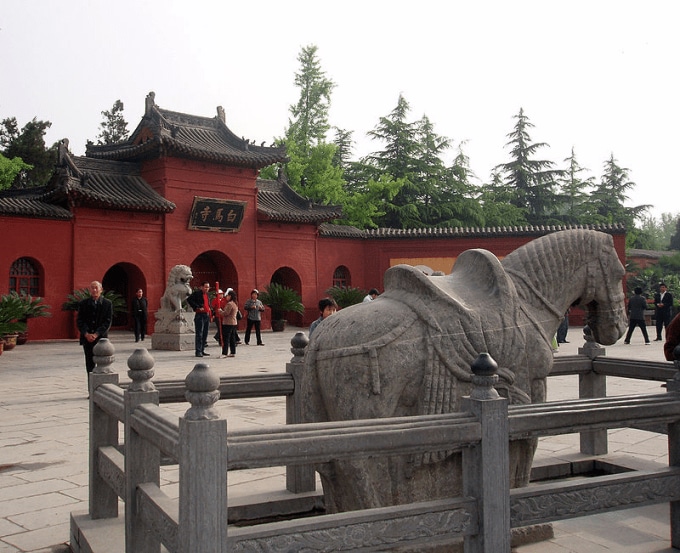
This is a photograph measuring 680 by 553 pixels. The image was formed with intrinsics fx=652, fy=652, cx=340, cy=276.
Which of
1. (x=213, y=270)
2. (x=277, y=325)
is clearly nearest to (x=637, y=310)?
(x=277, y=325)

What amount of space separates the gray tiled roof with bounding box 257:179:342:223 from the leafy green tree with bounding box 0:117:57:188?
51.1 feet

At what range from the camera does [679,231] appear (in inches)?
2035

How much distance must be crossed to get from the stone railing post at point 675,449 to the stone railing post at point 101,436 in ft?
9.27

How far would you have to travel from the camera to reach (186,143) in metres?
19.9

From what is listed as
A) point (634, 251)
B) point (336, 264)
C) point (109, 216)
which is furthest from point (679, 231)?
point (109, 216)

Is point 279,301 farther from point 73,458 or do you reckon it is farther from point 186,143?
point 73,458

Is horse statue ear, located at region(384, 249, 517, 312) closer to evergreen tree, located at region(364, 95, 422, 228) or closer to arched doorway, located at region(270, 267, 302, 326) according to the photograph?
arched doorway, located at region(270, 267, 302, 326)

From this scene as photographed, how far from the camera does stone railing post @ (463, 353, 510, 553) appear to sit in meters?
2.32

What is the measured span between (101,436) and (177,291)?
11.9 metres

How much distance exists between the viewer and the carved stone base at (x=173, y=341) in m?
15.0

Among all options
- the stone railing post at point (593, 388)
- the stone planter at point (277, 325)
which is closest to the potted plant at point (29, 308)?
the stone planter at point (277, 325)

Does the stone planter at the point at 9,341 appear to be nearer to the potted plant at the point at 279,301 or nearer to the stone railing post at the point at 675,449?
the potted plant at the point at 279,301

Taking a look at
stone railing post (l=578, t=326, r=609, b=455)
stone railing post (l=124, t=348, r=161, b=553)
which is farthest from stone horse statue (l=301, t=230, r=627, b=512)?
stone railing post (l=578, t=326, r=609, b=455)

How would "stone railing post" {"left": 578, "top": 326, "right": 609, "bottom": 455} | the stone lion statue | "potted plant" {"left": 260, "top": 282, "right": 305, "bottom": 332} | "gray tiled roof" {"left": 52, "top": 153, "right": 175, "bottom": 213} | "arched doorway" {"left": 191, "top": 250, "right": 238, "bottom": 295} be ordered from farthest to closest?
"arched doorway" {"left": 191, "top": 250, "right": 238, "bottom": 295}, "potted plant" {"left": 260, "top": 282, "right": 305, "bottom": 332}, "gray tiled roof" {"left": 52, "top": 153, "right": 175, "bottom": 213}, the stone lion statue, "stone railing post" {"left": 578, "top": 326, "right": 609, "bottom": 455}
